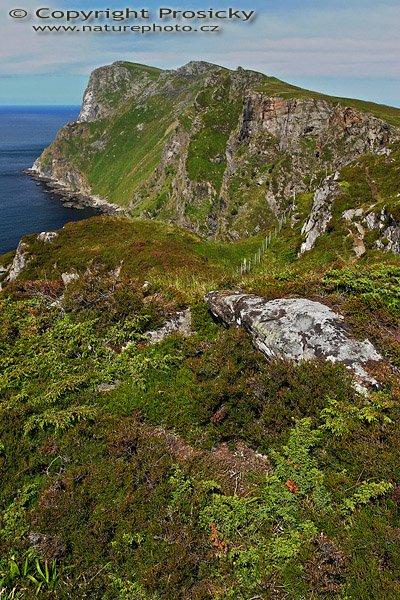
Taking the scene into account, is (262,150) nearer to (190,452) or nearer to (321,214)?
(321,214)

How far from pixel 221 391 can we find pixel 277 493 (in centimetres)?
285

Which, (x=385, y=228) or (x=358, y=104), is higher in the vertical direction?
(x=358, y=104)

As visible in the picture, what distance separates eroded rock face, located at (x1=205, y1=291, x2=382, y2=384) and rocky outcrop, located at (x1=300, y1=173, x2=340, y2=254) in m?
32.3

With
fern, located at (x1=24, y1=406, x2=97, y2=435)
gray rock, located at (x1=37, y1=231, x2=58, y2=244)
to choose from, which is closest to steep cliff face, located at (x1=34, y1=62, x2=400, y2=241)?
gray rock, located at (x1=37, y1=231, x2=58, y2=244)

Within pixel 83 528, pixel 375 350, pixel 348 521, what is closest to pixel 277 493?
pixel 348 521

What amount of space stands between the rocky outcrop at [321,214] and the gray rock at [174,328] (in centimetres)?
3140

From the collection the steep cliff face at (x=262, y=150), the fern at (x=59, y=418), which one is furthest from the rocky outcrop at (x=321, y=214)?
the fern at (x=59, y=418)

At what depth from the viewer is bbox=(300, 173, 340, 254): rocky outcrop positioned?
1631 inches

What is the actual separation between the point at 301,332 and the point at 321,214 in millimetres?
36772

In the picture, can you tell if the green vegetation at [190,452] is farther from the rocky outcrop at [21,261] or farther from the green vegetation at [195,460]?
the rocky outcrop at [21,261]

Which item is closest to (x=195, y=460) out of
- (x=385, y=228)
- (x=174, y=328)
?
(x=174, y=328)

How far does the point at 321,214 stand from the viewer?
42625 mm

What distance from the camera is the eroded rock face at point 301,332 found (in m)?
8.84

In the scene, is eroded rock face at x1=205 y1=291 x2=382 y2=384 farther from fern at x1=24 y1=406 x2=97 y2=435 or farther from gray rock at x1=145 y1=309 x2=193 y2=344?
fern at x1=24 y1=406 x2=97 y2=435
